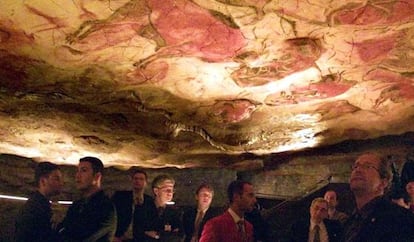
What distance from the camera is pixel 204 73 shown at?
11.9 ft

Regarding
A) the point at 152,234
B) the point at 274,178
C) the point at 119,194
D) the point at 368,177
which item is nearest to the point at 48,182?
the point at 119,194

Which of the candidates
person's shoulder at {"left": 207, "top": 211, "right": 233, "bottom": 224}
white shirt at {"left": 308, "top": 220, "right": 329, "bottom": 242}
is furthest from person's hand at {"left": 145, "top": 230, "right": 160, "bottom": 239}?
white shirt at {"left": 308, "top": 220, "right": 329, "bottom": 242}

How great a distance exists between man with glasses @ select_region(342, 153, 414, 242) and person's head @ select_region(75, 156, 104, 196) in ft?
6.01

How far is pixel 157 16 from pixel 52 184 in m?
1.73

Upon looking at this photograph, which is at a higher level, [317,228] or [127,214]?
[127,214]

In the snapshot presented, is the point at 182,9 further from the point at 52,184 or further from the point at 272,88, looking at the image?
the point at 52,184

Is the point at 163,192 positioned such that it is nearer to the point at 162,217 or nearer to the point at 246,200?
the point at 162,217

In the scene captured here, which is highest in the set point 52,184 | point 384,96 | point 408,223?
point 384,96

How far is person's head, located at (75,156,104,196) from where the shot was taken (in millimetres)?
3299

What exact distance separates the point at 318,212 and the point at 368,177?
90 centimetres

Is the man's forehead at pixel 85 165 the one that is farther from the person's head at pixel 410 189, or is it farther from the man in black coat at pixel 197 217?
the person's head at pixel 410 189

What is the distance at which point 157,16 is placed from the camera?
2783 millimetres

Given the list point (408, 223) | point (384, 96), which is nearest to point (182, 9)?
point (408, 223)

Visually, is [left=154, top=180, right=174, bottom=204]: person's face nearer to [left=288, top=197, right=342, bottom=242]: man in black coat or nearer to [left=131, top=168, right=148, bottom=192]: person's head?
[left=131, top=168, right=148, bottom=192]: person's head
